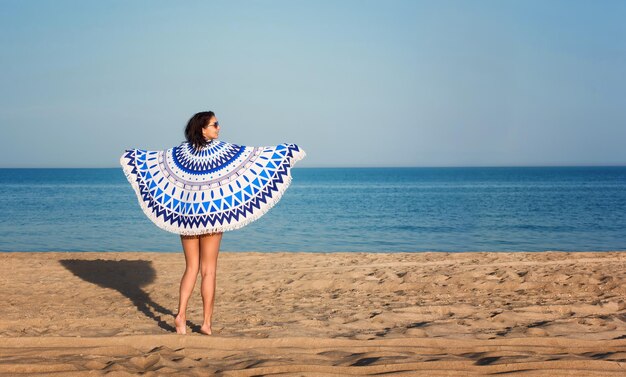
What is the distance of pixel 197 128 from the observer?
19.3ft

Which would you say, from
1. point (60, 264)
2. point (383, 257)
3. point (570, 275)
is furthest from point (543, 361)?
point (60, 264)

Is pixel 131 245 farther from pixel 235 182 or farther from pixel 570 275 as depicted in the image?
pixel 235 182

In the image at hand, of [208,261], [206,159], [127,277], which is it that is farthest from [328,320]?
[127,277]

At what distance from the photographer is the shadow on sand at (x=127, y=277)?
26.0 feet

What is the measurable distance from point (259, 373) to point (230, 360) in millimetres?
538

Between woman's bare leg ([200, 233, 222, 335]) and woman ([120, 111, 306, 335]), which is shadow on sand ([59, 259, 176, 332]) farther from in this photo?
woman ([120, 111, 306, 335])

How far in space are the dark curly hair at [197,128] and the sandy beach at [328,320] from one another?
5.46 feet

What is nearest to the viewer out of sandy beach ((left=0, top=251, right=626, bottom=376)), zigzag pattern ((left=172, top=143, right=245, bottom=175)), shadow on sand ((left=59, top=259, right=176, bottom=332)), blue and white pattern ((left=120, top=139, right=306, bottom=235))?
sandy beach ((left=0, top=251, right=626, bottom=376))

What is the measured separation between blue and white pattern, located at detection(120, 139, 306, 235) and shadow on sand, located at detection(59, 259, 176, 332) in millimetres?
1426

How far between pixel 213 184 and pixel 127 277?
5585mm

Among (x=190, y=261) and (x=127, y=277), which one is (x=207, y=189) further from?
(x=127, y=277)

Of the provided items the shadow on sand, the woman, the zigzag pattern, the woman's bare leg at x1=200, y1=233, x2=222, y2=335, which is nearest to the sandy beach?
the shadow on sand

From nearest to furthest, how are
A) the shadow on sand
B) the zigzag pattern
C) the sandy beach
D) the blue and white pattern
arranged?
the sandy beach → the blue and white pattern → the zigzag pattern → the shadow on sand

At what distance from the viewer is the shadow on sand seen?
7914 mm
